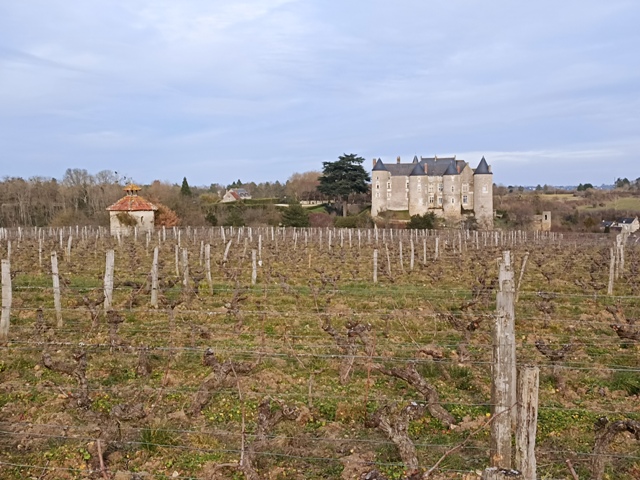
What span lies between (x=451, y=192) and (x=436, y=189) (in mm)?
2152

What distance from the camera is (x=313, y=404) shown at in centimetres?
648

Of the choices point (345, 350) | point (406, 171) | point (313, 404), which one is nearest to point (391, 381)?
point (345, 350)

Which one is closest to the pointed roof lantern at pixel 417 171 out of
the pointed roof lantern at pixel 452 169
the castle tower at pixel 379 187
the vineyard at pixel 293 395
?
the pointed roof lantern at pixel 452 169

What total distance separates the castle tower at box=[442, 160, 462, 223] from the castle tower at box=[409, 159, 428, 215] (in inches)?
99.8

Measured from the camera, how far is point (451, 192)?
6769 centimetres

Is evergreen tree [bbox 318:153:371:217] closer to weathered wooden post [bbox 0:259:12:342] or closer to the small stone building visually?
the small stone building

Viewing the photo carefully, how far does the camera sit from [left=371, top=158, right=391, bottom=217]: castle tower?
69.8m

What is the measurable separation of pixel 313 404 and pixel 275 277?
37.4 feet

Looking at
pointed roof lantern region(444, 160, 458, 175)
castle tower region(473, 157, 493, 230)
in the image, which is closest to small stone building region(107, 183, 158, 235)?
pointed roof lantern region(444, 160, 458, 175)

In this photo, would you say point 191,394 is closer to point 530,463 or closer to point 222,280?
point 530,463

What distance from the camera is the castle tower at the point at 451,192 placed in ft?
220

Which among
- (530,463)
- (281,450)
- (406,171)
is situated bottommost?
(281,450)

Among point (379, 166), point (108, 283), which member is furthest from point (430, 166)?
point (108, 283)

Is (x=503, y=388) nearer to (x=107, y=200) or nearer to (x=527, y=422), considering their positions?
(x=527, y=422)
